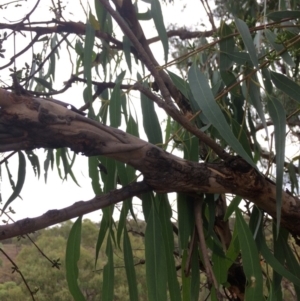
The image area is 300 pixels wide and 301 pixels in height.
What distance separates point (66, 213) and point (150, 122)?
0.24 m

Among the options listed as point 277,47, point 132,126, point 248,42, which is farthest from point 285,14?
point 132,126

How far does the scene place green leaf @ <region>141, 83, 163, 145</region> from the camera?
26.5 inches

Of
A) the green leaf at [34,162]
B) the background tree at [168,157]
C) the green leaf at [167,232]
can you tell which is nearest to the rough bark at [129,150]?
the background tree at [168,157]

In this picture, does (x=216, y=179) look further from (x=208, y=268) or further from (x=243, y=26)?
(x=243, y=26)

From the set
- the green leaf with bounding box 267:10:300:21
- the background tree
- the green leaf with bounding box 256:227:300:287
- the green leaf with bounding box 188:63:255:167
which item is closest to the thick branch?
the background tree

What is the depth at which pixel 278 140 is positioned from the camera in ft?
1.82

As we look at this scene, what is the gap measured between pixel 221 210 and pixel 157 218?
1.25 feet

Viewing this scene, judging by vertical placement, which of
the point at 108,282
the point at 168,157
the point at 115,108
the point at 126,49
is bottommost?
the point at 108,282

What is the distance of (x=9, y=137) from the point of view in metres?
0.43

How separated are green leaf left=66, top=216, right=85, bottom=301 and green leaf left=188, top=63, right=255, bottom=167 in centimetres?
23

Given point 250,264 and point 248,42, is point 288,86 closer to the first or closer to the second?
point 248,42

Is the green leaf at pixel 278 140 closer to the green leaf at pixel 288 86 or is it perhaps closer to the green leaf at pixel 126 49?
the green leaf at pixel 288 86

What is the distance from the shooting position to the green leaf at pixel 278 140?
527 millimetres

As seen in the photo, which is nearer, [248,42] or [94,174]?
[248,42]
